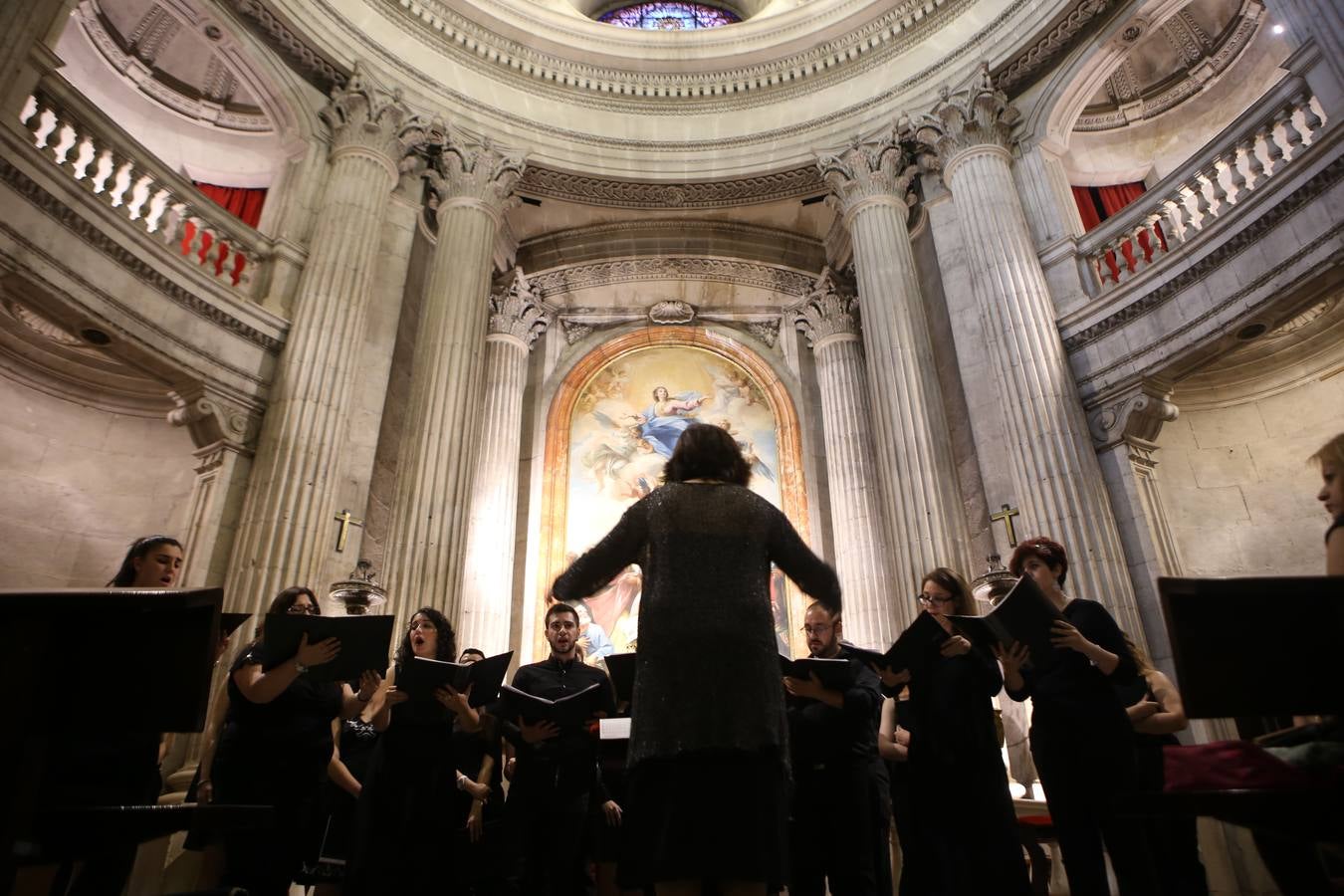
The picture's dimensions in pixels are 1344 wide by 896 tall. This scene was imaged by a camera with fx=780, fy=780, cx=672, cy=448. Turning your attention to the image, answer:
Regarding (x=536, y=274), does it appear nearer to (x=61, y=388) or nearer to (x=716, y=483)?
(x=61, y=388)

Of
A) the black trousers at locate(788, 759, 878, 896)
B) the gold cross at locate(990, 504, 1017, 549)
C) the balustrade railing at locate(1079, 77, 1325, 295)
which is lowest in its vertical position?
the black trousers at locate(788, 759, 878, 896)

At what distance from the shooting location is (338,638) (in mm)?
2873

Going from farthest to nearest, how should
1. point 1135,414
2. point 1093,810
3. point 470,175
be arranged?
point 470,175
point 1135,414
point 1093,810

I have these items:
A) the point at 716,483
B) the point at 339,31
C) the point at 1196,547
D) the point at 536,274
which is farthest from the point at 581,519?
the point at 716,483

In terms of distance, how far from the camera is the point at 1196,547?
7.00 meters

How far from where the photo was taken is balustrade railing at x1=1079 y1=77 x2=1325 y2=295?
18.9 ft

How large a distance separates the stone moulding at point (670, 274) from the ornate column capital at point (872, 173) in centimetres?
249

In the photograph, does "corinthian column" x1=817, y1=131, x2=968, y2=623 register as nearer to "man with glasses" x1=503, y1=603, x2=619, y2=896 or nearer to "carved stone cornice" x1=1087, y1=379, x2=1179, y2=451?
"carved stone cornice" x1=1087, y1=379, x2=1179, y2=451

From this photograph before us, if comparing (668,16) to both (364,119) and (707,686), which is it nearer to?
(364,119)

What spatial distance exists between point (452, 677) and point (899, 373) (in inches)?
226

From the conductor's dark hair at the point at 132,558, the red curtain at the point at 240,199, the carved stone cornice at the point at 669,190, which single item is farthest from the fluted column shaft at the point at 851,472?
the red curtain at the point at 240,199

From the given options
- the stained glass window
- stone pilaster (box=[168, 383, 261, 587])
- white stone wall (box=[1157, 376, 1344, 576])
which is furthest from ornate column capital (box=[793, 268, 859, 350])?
stone pilaster (box=[168, 383, 261, 587])

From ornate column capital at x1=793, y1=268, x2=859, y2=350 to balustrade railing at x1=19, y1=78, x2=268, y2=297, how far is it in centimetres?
717

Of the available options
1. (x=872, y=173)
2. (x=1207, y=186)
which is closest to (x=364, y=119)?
(x=872, y=173)
